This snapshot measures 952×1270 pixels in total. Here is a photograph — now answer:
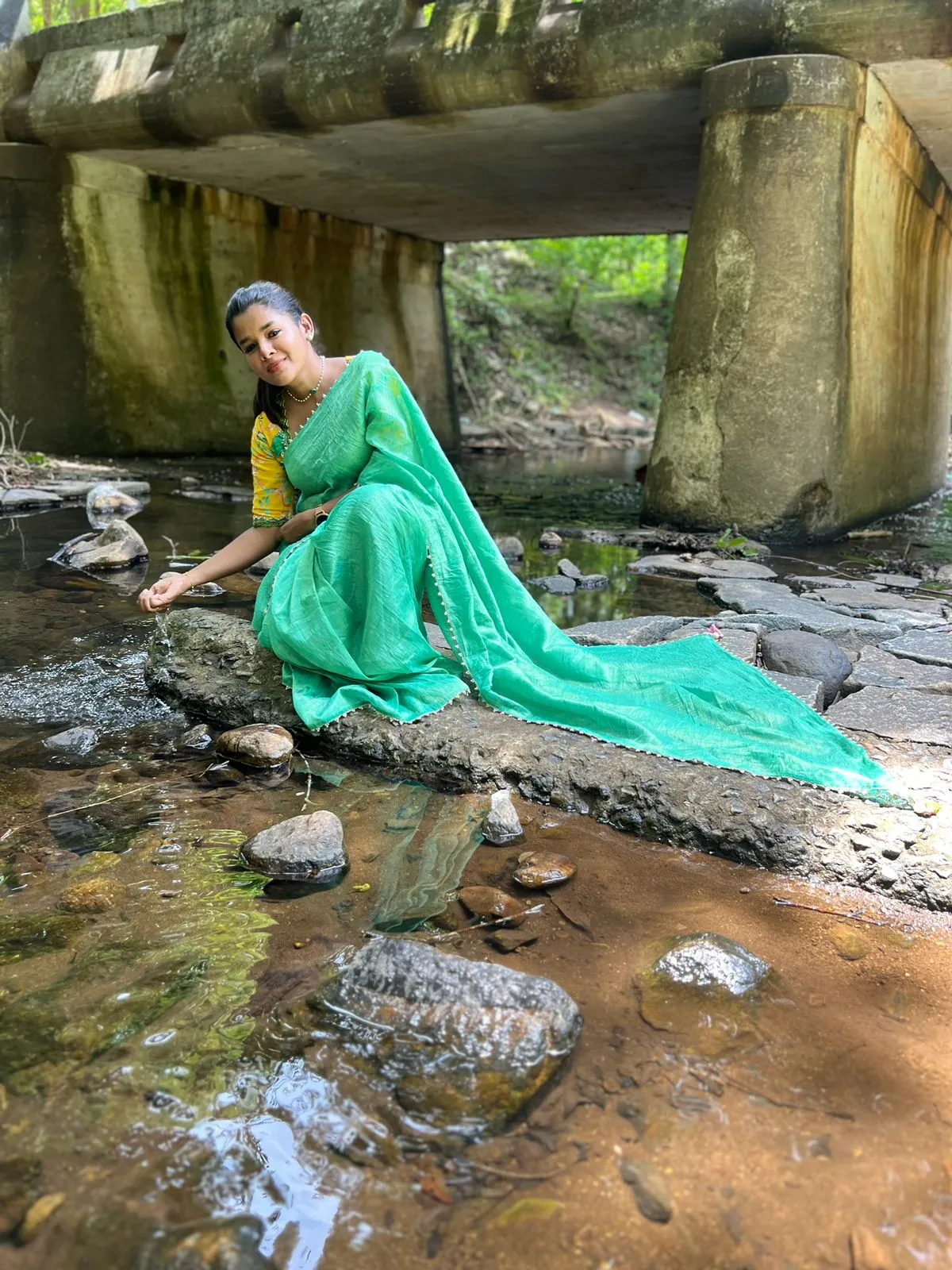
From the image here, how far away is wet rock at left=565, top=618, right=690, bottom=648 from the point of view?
309 cm

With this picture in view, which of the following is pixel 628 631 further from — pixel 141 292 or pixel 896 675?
pixel 141 292

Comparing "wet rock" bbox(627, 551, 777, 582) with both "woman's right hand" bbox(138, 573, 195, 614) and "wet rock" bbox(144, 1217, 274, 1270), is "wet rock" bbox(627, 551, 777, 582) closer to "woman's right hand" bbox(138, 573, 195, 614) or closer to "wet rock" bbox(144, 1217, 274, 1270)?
"woman's right hand" bbox(138, 573, 195, 614)

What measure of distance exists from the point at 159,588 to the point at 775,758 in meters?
1.53

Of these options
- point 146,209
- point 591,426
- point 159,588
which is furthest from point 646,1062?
point 591,426

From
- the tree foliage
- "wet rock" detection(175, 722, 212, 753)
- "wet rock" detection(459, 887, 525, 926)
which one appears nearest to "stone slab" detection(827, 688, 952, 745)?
"wet rock" detection(459, 887, 525, 926)

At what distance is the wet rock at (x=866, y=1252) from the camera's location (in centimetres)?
104

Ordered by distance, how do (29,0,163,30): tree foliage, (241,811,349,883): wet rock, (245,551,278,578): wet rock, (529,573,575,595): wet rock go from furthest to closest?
(29,0,163,30): tree foliage, (245,551,278,578): wet rock, (529,573,575,595): wet rock, (241,811,349,883): wet rock

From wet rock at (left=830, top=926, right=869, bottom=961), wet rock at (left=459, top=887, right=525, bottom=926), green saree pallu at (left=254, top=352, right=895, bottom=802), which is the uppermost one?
green saree pallu at (left=254, top=352, right=895, bottom=802)

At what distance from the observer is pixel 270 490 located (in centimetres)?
281

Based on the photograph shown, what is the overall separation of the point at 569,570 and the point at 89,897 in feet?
10.5

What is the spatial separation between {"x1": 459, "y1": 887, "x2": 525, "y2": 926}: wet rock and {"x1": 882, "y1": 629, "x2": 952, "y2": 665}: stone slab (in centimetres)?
184

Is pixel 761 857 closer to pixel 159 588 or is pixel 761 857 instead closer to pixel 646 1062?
pixel 646 1062

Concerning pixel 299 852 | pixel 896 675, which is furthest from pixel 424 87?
pixel 299 852

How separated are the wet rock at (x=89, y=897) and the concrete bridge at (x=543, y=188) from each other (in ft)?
13.7
